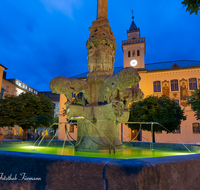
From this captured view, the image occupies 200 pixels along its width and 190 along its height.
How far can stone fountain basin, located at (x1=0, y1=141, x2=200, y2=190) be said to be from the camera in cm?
214

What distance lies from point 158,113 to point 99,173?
18447 mm

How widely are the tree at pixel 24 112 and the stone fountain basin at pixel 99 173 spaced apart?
1767cm

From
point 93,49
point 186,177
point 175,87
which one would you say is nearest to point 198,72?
point 175,87

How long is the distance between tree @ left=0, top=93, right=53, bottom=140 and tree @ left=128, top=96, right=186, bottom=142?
35.2 feet

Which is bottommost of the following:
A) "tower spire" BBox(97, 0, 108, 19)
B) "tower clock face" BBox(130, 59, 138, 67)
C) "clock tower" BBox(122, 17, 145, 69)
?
"tower spire" BBox(97, 0, 108, 19)

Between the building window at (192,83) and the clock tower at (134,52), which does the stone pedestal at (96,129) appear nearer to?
the building window at (192,83)

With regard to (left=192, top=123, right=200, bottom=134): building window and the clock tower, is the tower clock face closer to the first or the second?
the clock tower

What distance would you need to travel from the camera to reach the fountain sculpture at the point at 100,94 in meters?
5.75

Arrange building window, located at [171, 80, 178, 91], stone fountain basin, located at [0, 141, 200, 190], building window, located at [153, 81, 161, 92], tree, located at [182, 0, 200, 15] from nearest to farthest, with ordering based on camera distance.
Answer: stone fountain basin, located at [0, 141, 200, 190] → tree, located at [182, 0, 200, 15] → building window, located at [171, 80, 178, 91] → building window, located at [153, 81, 161, 92]

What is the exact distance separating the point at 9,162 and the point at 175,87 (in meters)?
32.1

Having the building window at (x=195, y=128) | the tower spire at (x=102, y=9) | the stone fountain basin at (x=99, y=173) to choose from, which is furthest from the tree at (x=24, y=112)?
the building window at (x=195, y=128)

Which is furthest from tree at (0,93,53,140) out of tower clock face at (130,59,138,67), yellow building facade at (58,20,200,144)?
tower clock face at (130,59,138,67)

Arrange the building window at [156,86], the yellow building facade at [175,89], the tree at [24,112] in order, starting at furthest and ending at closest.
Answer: the building window at [156,86], the yellow building facade at [175,89], the tree at [24,112]

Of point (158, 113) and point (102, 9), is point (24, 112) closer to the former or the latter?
point (158, 113)
